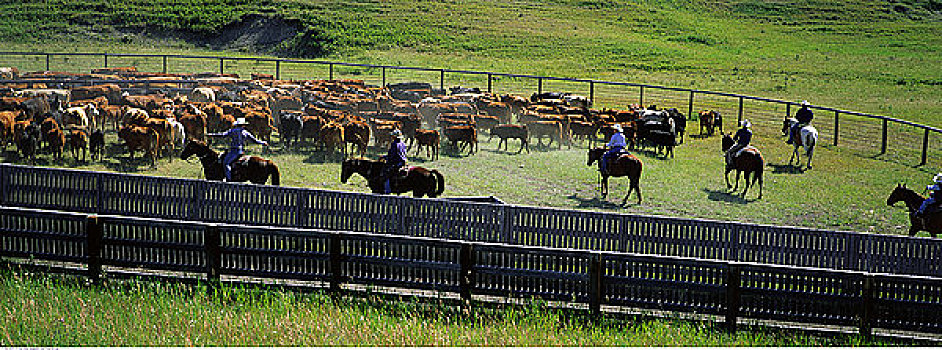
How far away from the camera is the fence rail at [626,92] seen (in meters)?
35.5

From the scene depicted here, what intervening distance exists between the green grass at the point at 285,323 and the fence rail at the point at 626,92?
22017 millimetres

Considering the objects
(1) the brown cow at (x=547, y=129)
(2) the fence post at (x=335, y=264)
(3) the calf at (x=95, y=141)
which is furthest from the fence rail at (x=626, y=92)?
(2) the fence post at (x=335, y=264)

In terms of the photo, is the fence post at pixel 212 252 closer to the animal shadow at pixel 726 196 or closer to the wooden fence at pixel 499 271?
the wooden fence at pixel 499 271

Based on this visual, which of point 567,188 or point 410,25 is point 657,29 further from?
point 567,188

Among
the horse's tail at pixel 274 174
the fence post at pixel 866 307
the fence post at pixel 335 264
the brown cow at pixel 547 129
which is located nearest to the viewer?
the fence post at pixel 866 307

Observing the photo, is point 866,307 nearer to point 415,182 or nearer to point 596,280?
point 596,280

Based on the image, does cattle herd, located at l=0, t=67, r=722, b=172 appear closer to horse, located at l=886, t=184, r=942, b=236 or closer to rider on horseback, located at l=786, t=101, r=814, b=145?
rider on horseback, located at l=786, t=101, r=814, b=145

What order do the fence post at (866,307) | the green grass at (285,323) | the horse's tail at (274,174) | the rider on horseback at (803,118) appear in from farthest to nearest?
the rider on horseback at (803,118) → the horse's tail at (274,174) → the fence post at (866,307) → the green grass at (285,323)

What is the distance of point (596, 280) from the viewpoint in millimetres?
12383

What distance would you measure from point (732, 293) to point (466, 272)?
331cm

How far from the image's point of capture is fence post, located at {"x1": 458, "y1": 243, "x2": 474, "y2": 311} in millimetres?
12602

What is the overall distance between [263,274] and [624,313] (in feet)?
15.5

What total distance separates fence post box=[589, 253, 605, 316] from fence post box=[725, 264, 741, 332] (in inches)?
60.7

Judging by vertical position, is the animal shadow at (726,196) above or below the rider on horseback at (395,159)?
below
